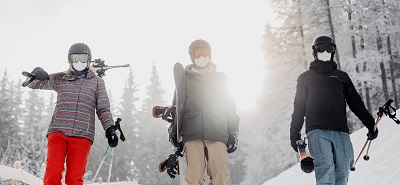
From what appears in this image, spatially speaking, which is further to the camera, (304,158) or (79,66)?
(79,66)

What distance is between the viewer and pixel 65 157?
15.8 feet

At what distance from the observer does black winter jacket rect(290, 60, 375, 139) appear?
4492 millimetres

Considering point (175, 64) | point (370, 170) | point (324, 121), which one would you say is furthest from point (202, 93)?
point (370, 170)

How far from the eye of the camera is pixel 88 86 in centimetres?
516

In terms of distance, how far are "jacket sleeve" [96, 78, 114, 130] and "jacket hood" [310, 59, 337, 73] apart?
267cm

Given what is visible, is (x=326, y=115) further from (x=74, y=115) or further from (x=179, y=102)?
(x=74, y=115)

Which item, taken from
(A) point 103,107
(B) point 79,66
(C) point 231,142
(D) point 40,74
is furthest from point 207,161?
(D) point 40,74

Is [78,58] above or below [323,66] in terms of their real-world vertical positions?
above

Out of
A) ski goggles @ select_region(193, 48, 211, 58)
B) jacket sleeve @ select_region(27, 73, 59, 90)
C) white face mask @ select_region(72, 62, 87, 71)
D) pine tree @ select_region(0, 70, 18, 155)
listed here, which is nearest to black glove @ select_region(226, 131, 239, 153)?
ski goggles @ select_region(193, 48, 211, 58)

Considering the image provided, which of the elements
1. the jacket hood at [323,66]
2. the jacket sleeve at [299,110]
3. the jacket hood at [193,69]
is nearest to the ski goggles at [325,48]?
the jacket hood at [323,66]

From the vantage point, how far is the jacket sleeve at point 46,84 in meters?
5.02

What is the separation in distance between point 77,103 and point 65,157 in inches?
27.3

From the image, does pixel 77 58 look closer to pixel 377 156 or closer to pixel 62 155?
pixel 62 155

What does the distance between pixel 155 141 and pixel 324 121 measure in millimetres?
42024
